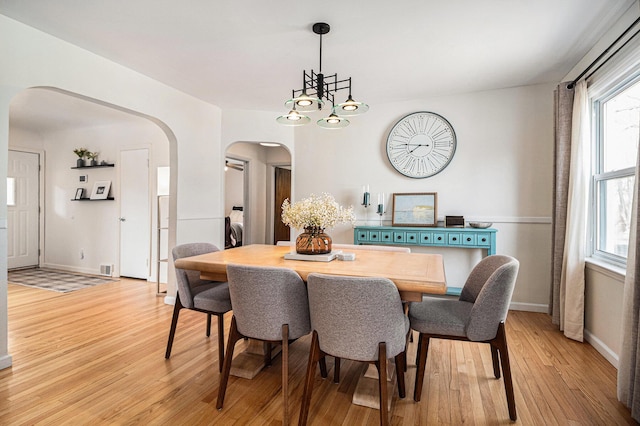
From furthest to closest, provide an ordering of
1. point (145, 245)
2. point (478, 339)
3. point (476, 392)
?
point (145, 245), point (476, 392), point (478, 339)

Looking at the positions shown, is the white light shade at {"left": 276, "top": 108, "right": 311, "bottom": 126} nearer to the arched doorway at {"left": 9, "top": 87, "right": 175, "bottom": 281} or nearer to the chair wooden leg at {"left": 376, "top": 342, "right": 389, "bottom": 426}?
the chair wooden leg at {"left": 376, "top": 342, "right": 389, "bottom": 426}

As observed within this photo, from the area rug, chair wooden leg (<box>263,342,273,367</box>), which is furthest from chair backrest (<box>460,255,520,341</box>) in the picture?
the area rug

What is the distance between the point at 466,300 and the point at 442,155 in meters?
2.10

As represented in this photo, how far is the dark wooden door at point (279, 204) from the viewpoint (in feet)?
22.2

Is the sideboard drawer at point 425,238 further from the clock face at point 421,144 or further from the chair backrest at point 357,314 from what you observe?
the chair backrest at point 357,314

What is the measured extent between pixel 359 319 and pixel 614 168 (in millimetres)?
2537

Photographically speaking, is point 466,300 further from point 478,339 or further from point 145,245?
point 145,245

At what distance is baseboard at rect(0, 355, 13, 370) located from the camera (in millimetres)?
2295

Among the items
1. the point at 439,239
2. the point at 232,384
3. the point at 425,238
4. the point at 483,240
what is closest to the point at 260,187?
the point at 425,238

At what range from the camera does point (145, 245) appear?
197 inches

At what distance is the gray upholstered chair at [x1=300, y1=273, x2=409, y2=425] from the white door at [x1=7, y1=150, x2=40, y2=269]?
252 inches

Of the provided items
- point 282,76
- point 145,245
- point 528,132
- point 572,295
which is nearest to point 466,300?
point 572,295

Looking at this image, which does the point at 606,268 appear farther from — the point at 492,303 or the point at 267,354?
the point at 267,354

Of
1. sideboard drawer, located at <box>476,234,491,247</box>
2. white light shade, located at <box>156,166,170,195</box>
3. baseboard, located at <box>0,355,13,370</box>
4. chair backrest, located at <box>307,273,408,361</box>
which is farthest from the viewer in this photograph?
white light shade, located at <box>156,166,170,195</box>
